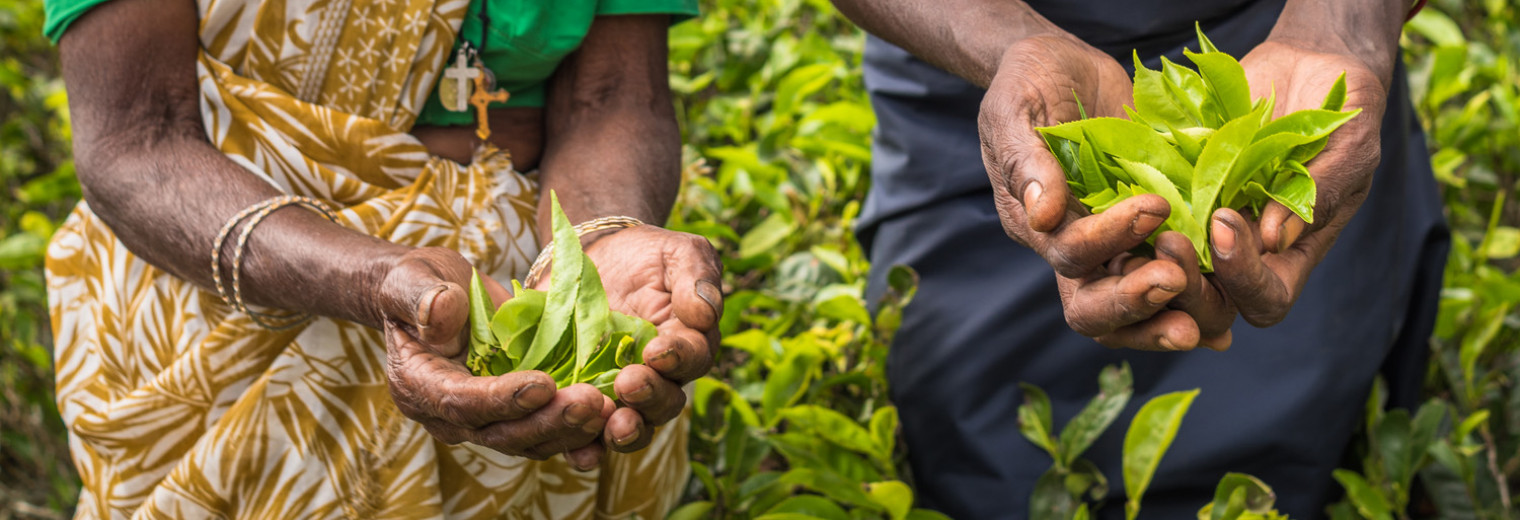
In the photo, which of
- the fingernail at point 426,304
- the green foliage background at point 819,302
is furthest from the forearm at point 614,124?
the fingernail at point 426,304

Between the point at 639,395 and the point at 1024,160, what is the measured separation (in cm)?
36

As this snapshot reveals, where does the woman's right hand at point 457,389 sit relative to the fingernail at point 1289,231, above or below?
below

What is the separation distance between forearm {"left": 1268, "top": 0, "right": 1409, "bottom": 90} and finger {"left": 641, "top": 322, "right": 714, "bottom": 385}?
Answer: 2.28ft

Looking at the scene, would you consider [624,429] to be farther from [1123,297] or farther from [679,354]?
[1123,297]

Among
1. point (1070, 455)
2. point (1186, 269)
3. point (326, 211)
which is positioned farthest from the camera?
point (1070, 455)

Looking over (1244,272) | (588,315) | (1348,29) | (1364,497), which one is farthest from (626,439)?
(1364,497)

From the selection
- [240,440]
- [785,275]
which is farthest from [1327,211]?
[240,440]

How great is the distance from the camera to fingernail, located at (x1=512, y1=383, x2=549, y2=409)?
84 cm

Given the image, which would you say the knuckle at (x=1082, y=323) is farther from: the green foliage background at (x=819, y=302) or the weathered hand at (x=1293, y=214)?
the green foliage background at (x=819, y=302)

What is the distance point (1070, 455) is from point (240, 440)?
91cm

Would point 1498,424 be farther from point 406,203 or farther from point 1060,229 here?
point 406,203

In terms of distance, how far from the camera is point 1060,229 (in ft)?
2.98

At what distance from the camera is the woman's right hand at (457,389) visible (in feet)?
2.81

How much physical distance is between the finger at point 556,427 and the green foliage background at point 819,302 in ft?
1.33
